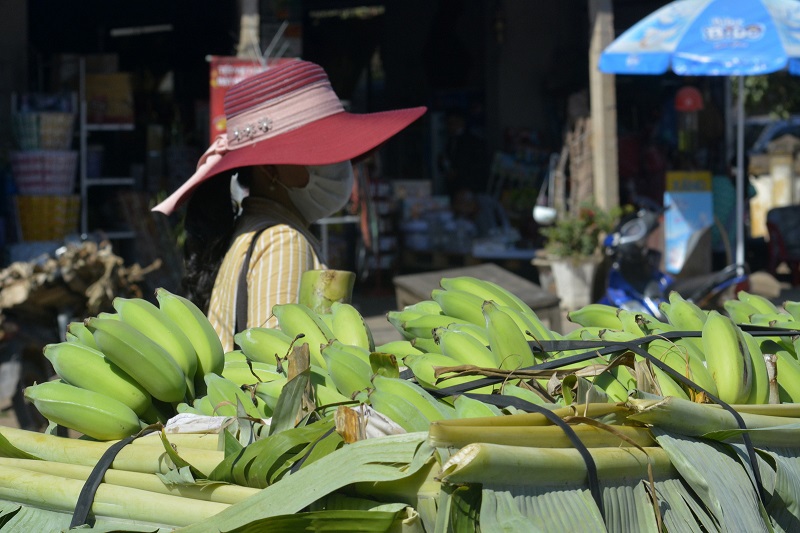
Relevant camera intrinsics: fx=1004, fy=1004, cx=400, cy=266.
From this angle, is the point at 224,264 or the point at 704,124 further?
the point at 704,124

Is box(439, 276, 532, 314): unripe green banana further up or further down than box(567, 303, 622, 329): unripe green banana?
further up

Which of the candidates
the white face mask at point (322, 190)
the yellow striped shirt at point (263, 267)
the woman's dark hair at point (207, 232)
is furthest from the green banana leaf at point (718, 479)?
the woman's dark hair at point (207, 232)

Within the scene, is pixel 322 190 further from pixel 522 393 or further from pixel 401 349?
pixel 522 393

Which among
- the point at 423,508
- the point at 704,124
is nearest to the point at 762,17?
the point at 704,124

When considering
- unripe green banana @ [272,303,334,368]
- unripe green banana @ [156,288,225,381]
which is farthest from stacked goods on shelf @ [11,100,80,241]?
unripe green banana @ [272,303,334,368]

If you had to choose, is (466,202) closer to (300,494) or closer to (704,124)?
(704,124)

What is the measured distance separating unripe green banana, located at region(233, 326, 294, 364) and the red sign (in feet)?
16.9

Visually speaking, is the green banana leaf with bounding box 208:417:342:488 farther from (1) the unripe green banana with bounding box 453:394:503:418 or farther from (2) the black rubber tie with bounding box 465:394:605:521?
(2) the black rubber tie with bounding box 465:394:605:521

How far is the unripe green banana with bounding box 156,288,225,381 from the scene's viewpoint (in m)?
1.93

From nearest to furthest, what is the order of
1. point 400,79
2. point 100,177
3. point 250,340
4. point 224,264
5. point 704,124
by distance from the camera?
1. point 250,340
2. point 224,264
3. point 100,177
4. point 704,124
5. point 400,79

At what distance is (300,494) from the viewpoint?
1.30 meters

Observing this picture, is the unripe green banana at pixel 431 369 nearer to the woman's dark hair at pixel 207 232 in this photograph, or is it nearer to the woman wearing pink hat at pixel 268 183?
the woman wearing pink hat at pixel 268 183

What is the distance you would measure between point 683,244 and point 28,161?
5976 millimetres

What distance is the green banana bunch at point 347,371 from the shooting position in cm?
164
